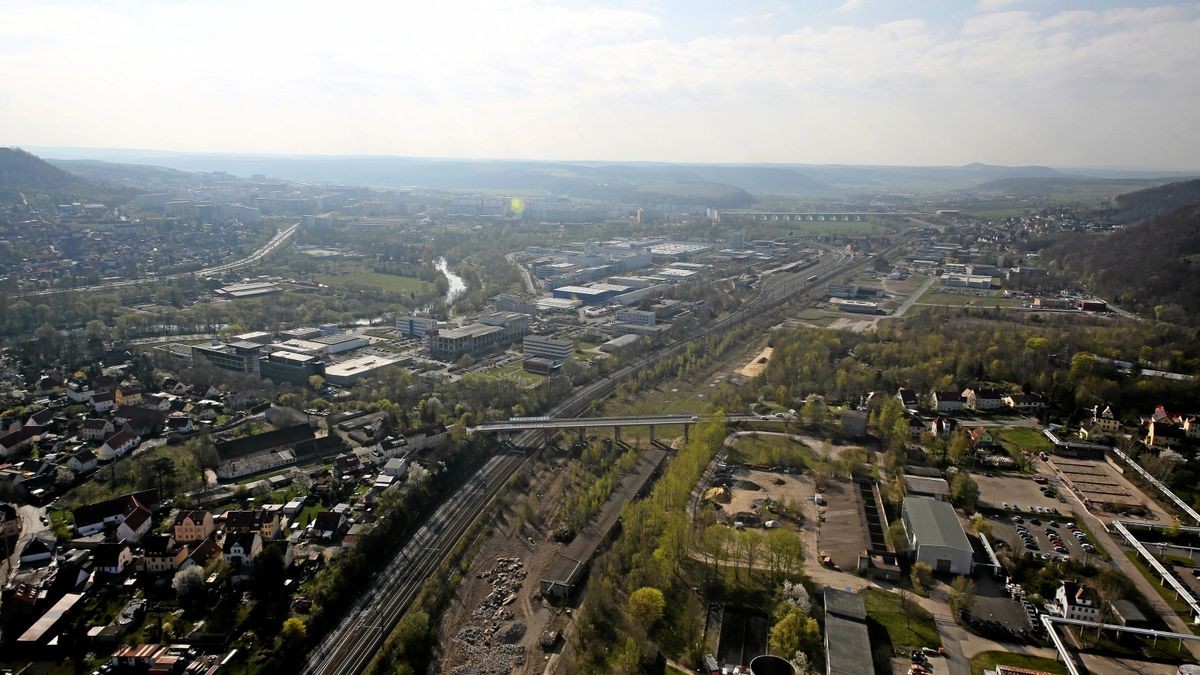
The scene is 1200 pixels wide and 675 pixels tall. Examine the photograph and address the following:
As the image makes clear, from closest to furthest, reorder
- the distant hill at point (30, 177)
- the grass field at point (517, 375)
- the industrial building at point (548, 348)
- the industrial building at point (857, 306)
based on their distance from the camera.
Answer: the grass field at point (517, 375) < the industrial building at point (548, 348) < the industrial building at point (857, 306) < the distant hill at point (30, 177)

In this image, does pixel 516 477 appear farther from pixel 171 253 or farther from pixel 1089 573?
pixel 171 253

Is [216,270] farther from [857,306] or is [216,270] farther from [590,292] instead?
[857,306]

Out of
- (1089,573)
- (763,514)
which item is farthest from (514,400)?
(1089,573)

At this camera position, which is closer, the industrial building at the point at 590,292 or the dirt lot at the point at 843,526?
the dirt lot at the point at 843,526

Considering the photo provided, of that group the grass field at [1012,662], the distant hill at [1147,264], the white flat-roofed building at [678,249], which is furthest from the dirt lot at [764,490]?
the white flat-roofed building at [678,249]

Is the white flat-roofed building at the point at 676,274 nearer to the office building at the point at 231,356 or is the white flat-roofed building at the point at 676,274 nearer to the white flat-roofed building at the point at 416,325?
the white flat-roofed building at the point at 416,325

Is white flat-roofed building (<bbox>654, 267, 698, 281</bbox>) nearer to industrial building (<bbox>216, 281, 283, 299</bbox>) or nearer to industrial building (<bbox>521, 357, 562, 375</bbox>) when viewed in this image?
industrial building (<bbox>521, 357, 562, 375</bbox>)
